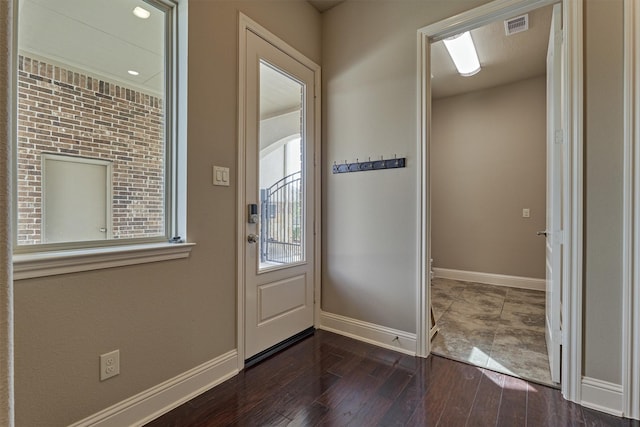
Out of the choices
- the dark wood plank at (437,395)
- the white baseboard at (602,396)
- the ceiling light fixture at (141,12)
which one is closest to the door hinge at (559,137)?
the white baseboard at (602,396)

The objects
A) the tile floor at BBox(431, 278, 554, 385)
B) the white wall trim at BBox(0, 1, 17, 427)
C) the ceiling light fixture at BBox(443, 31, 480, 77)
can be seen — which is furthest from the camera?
the ceiling light fixture at BBox(443, 31, 480, 77)

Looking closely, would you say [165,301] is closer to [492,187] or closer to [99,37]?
[99,37]

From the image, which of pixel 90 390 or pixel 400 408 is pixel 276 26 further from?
pixel 400 408

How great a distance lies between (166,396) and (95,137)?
142cm

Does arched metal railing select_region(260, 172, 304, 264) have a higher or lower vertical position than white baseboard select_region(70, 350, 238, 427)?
higher

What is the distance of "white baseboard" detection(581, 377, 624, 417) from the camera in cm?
162

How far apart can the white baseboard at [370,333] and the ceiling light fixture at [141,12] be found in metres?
2.52

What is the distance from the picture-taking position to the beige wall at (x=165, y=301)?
1275mm

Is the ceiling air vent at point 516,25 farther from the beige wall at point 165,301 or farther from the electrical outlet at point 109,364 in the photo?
the electrical outlet at point 109,364

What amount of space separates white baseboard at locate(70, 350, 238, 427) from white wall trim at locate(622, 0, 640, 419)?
224 cm

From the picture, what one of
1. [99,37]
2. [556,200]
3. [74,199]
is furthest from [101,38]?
[556,200]

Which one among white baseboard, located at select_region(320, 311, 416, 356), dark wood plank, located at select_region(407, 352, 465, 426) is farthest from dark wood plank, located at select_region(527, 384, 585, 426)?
white baseboard, located at select_region(320, 311, 416, 356)

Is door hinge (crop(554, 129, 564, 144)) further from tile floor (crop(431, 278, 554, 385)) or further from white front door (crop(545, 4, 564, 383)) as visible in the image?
tile floor (crop(431, 278, 554, 385))

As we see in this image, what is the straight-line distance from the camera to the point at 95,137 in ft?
5.00
